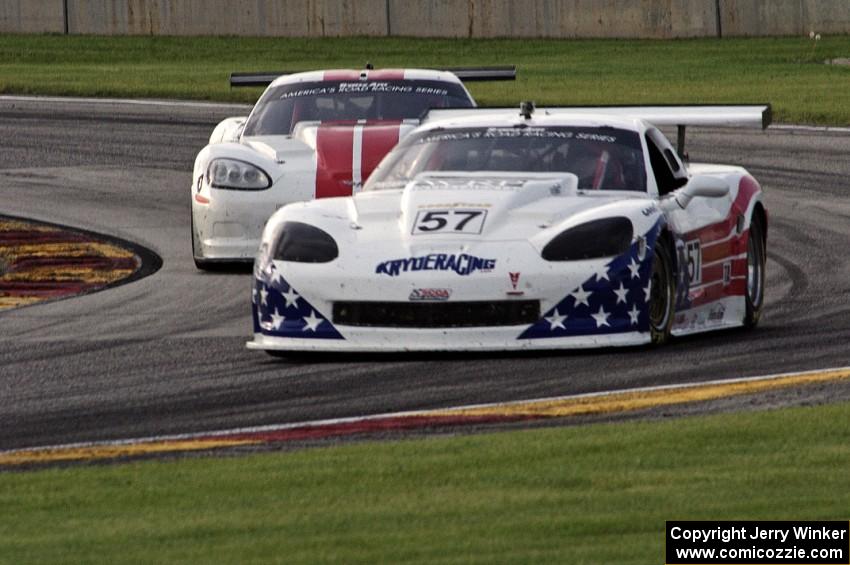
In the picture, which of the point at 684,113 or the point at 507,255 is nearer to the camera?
the point at 507,255

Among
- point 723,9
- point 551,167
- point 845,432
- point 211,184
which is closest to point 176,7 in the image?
point 723,9

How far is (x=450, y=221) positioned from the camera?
9.49 m

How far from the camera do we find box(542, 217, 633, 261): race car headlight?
9.31 meters

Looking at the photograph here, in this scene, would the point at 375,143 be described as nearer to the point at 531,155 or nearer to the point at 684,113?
the point at 684,113

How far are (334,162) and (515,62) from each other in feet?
73.9

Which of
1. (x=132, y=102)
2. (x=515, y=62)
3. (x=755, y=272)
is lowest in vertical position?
(x=515, y=62)

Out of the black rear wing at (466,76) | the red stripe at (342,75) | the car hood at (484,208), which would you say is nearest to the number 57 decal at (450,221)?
the car hood at (484,208)

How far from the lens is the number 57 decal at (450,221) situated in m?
9.45

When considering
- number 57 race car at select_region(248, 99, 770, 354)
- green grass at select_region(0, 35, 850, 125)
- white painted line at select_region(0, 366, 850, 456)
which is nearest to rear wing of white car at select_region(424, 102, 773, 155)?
number 57 race car at select_region(248, 99, 770, 354)

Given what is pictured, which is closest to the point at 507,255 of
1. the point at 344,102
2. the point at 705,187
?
the point at 705,187

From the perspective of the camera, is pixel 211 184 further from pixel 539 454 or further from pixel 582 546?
pixel 582 546

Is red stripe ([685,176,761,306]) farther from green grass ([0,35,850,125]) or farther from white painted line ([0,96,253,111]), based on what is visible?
white painted line ([0,96,253,111])

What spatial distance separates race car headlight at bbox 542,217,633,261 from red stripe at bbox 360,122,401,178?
13.1ft

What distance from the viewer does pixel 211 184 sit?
13641mm
